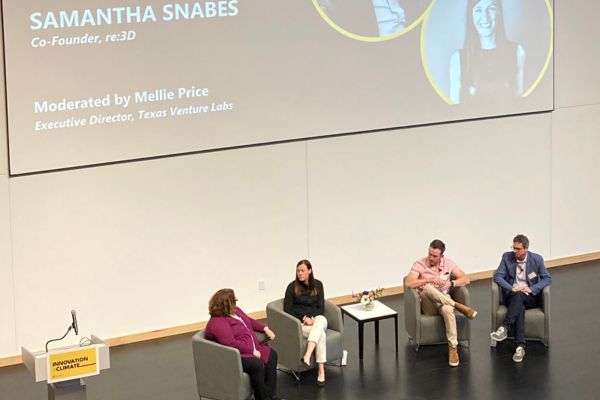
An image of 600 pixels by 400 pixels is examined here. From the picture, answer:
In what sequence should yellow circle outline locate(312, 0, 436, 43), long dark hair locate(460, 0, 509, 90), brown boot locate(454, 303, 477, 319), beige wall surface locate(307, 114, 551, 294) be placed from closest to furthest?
brown boot locate(454, 303, 477, 319)
yellow circle outline locate(312, 0, 436, 43)
beige wall surface locate(307, 114, 551, 294)
long dark hair locate(460, 0, 509, 90)

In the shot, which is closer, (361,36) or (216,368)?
(216,368)

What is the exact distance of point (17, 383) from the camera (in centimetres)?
871

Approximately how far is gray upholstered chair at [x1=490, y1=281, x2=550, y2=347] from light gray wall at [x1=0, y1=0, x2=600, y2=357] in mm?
1735

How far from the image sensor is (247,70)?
31.6ft

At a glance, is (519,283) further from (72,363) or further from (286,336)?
(72,363)

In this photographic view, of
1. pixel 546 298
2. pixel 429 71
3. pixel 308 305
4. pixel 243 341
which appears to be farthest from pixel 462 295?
pixel 429 71

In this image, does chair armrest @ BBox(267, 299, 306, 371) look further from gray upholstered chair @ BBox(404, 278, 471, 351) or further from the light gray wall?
the light gray wall

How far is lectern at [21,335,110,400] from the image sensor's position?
6945 millimetres

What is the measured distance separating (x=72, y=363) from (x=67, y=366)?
1.4 inches

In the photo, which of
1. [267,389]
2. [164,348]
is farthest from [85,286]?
[267,389]

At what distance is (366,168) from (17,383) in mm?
3819

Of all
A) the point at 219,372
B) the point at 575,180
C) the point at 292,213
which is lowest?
the point at 219,372

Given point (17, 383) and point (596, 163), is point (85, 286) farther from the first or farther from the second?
point (596, 163)

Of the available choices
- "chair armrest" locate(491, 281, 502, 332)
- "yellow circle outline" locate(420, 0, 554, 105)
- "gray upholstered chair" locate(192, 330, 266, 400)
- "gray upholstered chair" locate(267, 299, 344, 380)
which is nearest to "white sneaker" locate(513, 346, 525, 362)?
"chair armrest" locate(491, 281, 502, 332)
